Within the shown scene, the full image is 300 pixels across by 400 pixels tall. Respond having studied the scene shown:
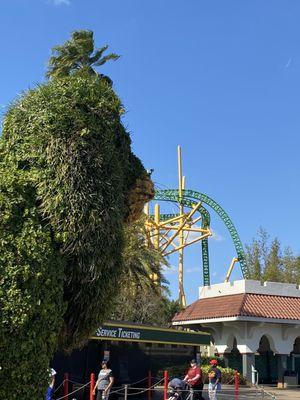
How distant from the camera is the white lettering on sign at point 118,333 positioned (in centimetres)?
1839

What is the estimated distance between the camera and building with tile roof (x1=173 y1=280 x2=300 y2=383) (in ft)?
96.7

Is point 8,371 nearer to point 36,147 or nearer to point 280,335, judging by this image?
point 36,147

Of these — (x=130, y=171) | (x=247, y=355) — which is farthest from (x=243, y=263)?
(x=130, y=171)

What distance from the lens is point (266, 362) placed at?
1302 inches

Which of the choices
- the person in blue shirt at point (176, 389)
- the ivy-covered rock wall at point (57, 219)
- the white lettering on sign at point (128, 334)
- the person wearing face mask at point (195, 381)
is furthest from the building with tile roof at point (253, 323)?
the ivy-covered rock wall at point (57, 219)

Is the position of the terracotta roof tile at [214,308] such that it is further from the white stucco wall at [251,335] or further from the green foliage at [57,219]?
the green foliage at [57,219]

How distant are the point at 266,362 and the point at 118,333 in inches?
672

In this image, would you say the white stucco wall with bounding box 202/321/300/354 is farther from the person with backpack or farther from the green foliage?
the green foliage

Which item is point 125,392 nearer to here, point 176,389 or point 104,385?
point 104,385

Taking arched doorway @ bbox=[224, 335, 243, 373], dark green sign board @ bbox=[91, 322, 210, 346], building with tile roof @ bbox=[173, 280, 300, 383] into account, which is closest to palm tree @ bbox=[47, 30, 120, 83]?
dark green sign board @ bbox=[91, 322, 210, 346]

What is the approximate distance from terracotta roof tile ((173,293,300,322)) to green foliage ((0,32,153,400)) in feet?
77.3

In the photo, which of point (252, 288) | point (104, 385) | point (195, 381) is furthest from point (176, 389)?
point (252, 288)

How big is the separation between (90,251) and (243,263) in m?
45.2

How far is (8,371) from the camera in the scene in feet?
17.6
